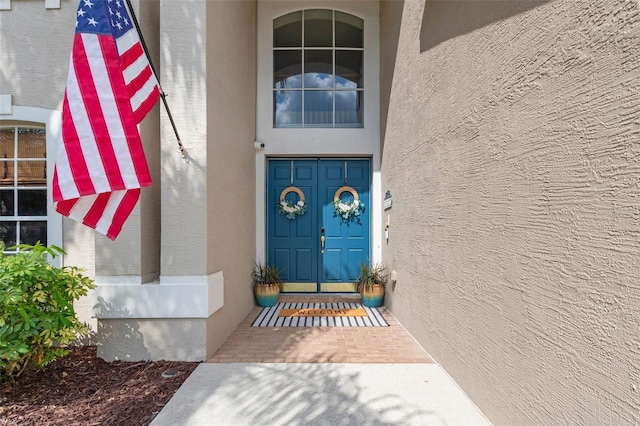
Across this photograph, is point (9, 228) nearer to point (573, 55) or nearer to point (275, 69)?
point (275, 69)

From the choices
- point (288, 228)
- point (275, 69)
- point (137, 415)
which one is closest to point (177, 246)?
point (137, 415)

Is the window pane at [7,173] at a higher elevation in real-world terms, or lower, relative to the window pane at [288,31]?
lower

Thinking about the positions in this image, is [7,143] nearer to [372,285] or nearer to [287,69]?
[287,69]

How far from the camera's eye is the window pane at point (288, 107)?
577 centimetres

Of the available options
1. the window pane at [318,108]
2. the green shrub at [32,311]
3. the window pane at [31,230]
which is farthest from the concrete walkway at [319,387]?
the window pane at [318,108]

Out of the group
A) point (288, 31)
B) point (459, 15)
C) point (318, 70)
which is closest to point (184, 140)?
point (459, 15)

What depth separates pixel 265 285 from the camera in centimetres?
502

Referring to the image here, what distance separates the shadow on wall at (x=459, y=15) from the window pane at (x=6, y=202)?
4.85m

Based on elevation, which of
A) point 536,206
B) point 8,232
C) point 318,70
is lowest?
point 8,232

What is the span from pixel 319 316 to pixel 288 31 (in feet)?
16.3

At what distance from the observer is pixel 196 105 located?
323 centimetres

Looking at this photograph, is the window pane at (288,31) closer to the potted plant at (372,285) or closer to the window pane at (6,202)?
the potted plant at (372,285)

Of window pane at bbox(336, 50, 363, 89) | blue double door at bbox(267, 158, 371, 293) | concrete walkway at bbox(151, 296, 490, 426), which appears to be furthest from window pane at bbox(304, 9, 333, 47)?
concrete walkway at bbox(151, 296, 490, 426)

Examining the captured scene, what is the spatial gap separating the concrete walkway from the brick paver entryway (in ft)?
0.03
